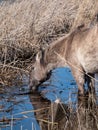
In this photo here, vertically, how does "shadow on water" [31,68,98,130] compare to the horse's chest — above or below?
below

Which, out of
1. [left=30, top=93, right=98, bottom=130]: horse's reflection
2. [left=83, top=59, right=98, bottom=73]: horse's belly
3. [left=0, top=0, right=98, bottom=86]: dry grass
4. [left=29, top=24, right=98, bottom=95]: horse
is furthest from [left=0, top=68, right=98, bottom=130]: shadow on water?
[left=0, top=0, right=98, bottom=86]: dry grass

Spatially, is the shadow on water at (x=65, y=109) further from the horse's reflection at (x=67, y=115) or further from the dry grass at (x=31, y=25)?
the dry grass at (x=31, y=25)

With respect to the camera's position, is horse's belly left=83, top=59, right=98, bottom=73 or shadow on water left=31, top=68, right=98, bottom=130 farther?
horse's belly left=83, top=59, right=98, bottom=73

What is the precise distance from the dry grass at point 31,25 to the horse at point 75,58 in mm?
711

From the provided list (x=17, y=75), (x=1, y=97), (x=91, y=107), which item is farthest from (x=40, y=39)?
(x=91, y=107)

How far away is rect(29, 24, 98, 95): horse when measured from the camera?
7.45 m

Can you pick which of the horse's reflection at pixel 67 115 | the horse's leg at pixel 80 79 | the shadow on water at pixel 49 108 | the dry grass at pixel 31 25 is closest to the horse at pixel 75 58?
the horse's leg at pixel 80 79

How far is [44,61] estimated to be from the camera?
8562 millimetres

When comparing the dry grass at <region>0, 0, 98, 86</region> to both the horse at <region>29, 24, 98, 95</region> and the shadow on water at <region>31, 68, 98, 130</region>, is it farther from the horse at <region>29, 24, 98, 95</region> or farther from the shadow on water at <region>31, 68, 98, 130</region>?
the shadow on water at <region>31, 68, 98, 130</region>

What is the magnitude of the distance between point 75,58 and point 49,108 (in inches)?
→ 46.5

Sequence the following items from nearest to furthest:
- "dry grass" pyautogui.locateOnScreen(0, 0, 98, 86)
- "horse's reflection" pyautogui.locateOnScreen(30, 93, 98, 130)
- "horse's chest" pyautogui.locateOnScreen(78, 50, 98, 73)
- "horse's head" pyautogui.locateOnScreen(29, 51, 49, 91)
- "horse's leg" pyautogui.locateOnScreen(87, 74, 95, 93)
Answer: "horse's reflection" pyautogui.locateOnScreen(30, 93, 98, 130), "horse's chest" pyautogui.locateOnScreen(78, 50, 98, 73), "horse's leg" pyautogui.locateOnScreen(87, 74, 95, 93), "horse's head" pyautogui.locateOnScreen(29, 51, 49, 91), "dry grass" pyautogui.locateOnScreen(0, 0, 98, 86)

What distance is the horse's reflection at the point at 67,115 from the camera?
19.9 ft

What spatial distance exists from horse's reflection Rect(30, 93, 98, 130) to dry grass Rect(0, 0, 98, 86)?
78.8 inches

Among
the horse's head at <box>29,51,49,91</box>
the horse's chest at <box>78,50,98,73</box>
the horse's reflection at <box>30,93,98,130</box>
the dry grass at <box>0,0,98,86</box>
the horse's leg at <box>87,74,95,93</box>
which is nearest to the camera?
the horse's reflection at <box>30,93,98,130</box>
